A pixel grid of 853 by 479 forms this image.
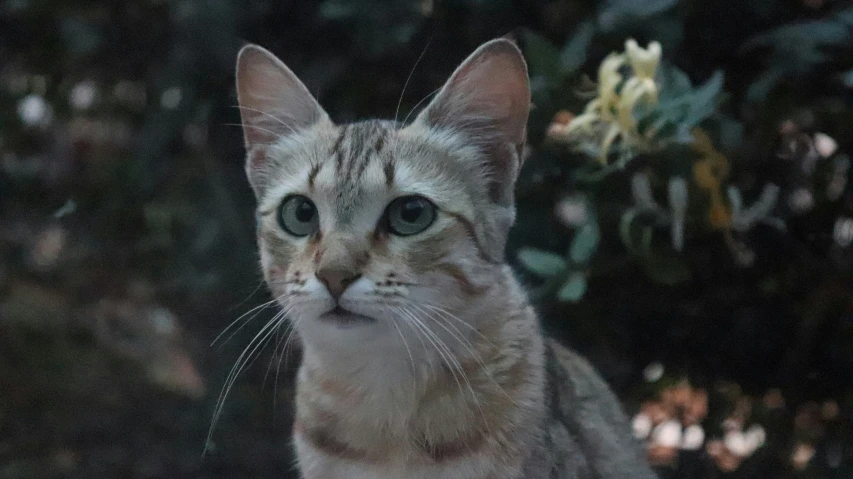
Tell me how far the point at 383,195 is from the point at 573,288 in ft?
0.95

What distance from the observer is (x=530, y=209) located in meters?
1.14

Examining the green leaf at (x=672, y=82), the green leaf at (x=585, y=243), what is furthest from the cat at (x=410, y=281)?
the green leaf at (x=672, y=82)

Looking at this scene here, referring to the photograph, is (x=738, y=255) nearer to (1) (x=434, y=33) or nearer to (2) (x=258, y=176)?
(1) (x=434, y=33)

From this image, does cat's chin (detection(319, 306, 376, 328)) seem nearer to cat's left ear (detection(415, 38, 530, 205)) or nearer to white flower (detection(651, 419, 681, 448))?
cat's left ear (detection(415, 38, 530, 205))

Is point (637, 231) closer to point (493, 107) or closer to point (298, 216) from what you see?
point (493, 107)

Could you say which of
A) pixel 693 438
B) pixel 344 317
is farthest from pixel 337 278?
pixel 693 438

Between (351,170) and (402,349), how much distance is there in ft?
0.60

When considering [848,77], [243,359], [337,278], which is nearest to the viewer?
[337,278]

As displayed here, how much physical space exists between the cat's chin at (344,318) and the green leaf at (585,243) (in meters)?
0.34

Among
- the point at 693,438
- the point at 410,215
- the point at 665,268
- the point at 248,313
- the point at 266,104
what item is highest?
the point at 266,104

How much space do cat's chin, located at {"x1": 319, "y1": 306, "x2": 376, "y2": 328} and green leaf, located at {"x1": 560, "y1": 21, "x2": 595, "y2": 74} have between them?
0.43 m

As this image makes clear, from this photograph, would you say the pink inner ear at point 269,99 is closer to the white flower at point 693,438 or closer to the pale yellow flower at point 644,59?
the pale yellow flower at point 644,59

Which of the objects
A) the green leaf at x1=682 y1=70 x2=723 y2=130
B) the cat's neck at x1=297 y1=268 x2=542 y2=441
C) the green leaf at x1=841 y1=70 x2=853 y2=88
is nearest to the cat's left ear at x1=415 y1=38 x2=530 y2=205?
the cat's neck at x1=297 y1=268 x2=542 y2=441

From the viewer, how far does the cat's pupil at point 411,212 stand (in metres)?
0.83
